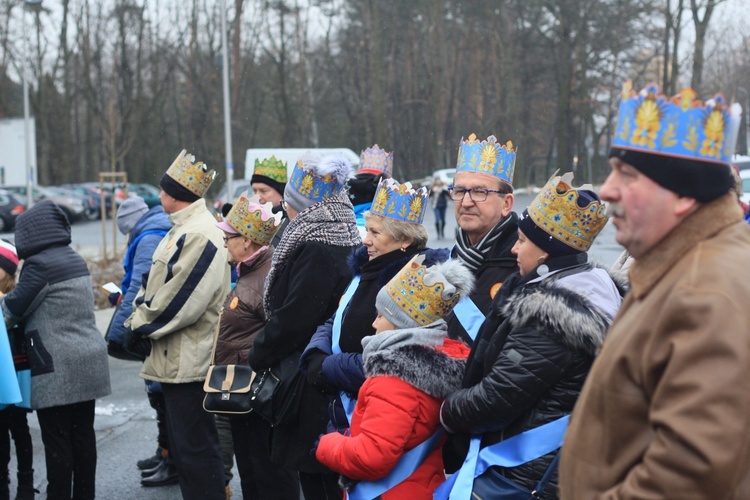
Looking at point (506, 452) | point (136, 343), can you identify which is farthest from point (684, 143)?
point (136, 343)

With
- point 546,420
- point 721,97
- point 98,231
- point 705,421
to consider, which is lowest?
point 98,231

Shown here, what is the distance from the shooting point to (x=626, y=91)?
2.07 meters

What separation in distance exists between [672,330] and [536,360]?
107 centimetres

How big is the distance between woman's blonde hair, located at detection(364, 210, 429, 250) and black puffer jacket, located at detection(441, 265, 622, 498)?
986 mm

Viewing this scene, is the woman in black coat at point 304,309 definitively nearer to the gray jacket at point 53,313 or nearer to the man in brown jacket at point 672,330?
the gray jacket at point 53,313

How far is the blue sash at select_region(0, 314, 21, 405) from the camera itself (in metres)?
4.95

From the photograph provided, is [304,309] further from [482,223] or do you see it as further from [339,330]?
[482,223]

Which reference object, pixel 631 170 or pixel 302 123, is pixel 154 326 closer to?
pixel 631 170

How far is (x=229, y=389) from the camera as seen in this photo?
177 inches

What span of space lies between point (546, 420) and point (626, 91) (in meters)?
1.26

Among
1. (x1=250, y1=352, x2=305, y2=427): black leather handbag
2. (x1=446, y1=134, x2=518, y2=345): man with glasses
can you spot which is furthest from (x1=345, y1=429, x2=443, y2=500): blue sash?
(x1=250, y1=352, x2=305, y2=427): black leather handbag

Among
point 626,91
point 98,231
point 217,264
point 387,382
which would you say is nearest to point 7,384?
point 217,264

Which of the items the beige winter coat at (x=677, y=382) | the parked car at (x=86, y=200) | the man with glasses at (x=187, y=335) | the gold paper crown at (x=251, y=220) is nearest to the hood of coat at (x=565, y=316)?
the beige winter coat at (x=677, y=382)

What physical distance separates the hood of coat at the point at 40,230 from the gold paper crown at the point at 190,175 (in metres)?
0.75
